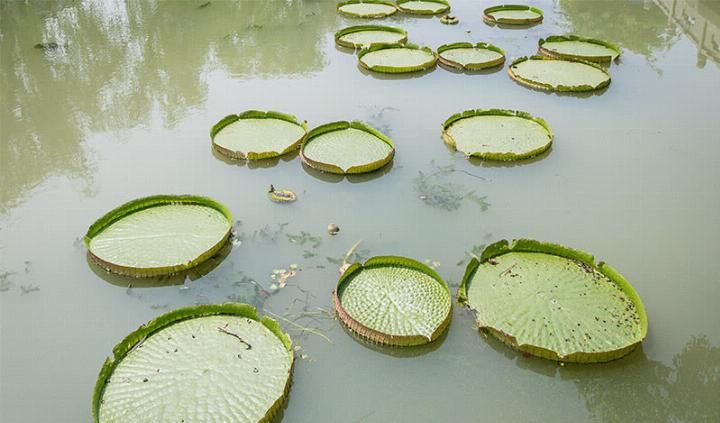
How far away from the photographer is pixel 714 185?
4.07m

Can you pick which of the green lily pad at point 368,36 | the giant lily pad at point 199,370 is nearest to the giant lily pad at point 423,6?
the green lily pad at point 368,36

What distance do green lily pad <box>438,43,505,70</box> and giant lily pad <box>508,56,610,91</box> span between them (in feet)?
0.89

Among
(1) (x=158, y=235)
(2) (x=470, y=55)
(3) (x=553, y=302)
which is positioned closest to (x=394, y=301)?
(3) (x=553, y=302)

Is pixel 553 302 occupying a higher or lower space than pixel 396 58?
lower

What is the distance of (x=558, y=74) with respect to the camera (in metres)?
5.77

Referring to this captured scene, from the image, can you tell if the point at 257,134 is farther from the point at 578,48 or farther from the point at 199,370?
the point at 578,48

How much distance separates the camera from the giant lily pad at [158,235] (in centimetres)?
321

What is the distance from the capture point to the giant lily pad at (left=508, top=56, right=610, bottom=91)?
5.52 m

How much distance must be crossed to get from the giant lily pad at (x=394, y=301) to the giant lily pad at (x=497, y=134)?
1607 mm

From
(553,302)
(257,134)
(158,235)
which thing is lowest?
(553,302)

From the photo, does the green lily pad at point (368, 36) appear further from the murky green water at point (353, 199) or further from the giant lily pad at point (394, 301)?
the giant lily pad at point (394, 301)

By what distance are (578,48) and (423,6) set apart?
2588mm

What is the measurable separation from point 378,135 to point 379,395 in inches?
95.8

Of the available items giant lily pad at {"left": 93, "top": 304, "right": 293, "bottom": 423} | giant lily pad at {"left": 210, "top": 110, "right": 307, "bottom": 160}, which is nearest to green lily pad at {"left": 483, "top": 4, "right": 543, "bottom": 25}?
giant lily pad at {"left": 210, "top": 110, "right": 307, "bottom": 160}
